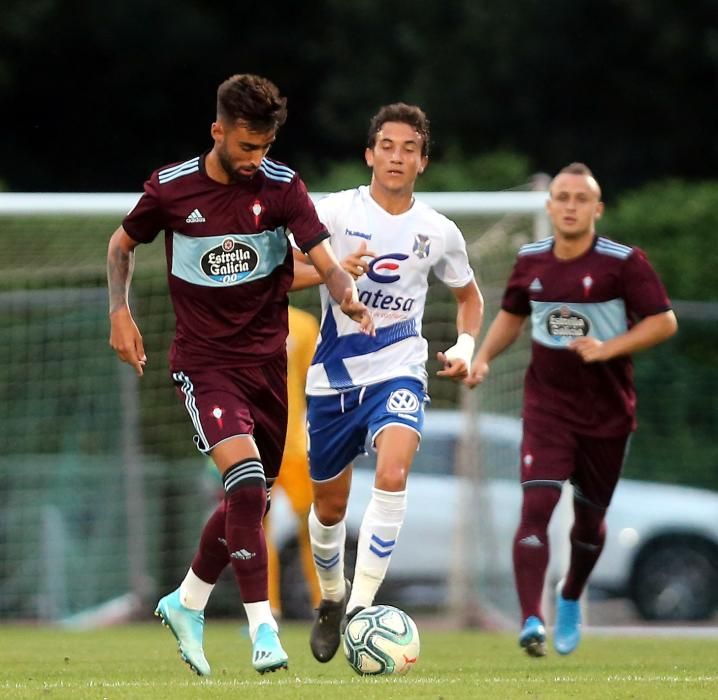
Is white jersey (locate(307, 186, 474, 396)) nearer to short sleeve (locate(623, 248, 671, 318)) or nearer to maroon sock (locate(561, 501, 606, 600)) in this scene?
short sleeve (locate(623, 248, 671, 318))

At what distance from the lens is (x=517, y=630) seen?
39.7ft

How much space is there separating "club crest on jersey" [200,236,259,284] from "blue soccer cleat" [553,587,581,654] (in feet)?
8.82

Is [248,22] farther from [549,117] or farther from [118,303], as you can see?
[118,303]

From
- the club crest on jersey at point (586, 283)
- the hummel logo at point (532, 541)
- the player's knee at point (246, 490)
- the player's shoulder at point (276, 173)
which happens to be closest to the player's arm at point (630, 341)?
the club crest on jersey at point (586, 283)

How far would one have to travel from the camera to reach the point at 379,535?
7355 mm

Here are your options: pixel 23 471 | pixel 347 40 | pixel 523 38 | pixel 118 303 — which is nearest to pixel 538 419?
pixel 118 303

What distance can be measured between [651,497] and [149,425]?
3975 mm

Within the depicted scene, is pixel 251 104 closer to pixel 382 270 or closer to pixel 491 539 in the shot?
pixel 382 270

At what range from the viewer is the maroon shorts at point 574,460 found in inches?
329

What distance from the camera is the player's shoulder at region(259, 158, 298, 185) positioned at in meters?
7.16

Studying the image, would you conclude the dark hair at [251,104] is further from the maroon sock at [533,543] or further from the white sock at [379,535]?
the maroon sock at [533,543]

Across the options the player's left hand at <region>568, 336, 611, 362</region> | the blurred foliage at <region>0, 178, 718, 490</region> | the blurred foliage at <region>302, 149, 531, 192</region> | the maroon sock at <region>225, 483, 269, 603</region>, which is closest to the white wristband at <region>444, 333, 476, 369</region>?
the player's left hand at <region>568, 336, 611, 362</region>

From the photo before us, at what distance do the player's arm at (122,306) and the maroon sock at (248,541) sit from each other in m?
0.68

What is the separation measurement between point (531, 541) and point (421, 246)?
1.44 m
